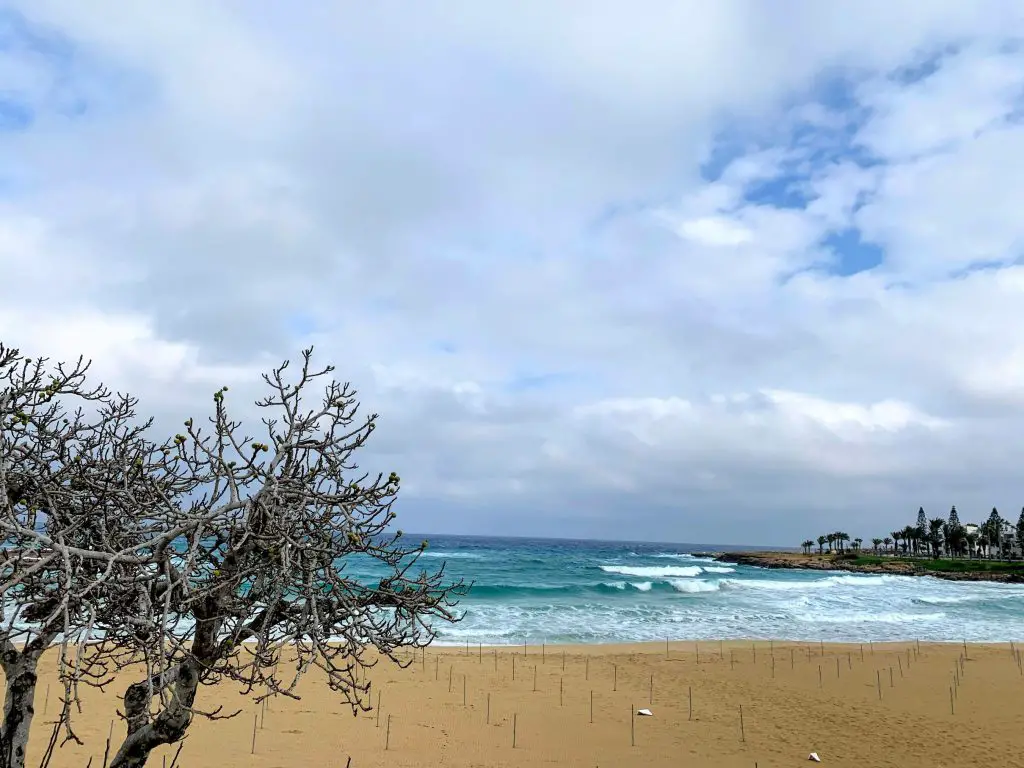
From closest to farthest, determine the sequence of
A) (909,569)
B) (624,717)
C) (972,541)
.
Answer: (624,717) < (909,569) < (972,541)

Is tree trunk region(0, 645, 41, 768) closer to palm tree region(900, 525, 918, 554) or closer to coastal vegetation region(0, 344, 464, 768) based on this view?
coastal vegetation region(0, 344, 464, 768)

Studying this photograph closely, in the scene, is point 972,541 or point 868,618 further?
point 972,541

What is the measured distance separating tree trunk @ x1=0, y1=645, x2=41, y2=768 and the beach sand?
6718 mm

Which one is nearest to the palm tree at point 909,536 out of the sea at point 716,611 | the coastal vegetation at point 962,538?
the coastal vegetation at point 962,538

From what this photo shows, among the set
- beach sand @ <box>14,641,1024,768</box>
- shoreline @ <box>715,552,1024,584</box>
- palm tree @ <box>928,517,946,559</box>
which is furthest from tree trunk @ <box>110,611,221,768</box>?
palm tree @ <box>928,517,946,559</box>

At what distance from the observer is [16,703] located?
5434 mm

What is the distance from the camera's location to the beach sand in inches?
500

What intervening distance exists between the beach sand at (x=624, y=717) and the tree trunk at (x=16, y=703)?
672cm

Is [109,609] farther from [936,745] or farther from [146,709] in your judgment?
[936,745]

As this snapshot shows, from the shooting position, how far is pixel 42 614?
5.57 meters

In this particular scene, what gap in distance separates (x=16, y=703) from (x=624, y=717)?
12914 mm

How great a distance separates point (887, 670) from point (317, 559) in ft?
72.3

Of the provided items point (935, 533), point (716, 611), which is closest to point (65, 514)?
point (716, 611)

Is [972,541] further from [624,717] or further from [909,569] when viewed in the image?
[624,717]
